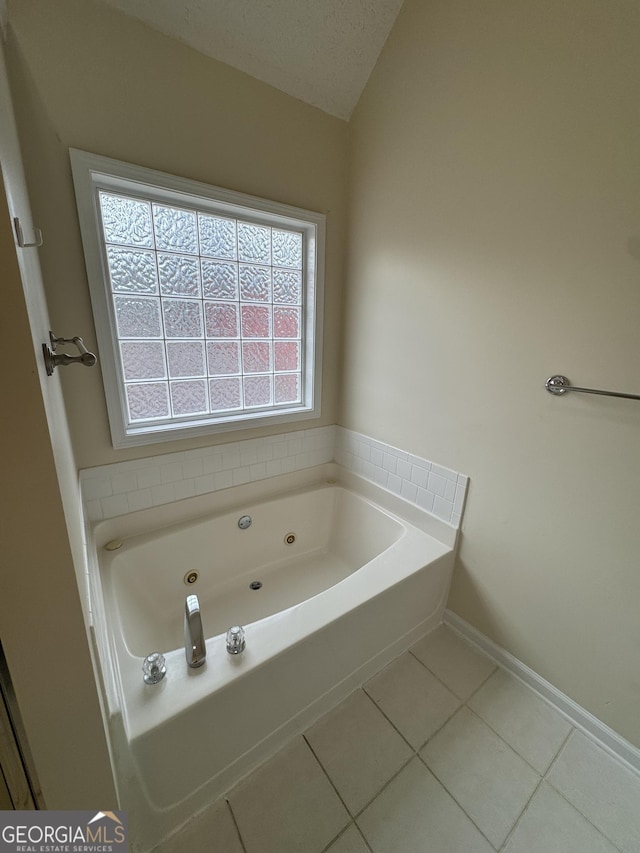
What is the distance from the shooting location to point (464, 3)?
3.84 feet

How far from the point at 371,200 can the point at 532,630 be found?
6.73 feet

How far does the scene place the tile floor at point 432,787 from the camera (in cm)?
95

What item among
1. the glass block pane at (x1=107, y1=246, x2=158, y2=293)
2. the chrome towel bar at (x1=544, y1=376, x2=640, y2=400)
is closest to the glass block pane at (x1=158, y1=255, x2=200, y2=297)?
the glass block pane at (x1=107, y1=246, x2=158, y2=293)

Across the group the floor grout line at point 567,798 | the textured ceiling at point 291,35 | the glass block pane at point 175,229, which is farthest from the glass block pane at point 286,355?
the floor grout line at point 567,798

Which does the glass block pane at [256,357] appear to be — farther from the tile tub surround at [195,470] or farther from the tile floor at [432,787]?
the tile floor at [432,787]

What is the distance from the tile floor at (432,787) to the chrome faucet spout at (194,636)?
48 centimetres

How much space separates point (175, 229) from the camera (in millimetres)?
1436

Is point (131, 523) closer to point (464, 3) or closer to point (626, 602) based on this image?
point (626, 602)

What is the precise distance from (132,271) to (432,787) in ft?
7.07

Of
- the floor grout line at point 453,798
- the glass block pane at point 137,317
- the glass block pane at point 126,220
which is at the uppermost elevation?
the glass block pane at point 126,220

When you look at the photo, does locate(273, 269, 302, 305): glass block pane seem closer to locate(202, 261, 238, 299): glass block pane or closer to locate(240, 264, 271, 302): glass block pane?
locate(240, 264, 271, 302): glass block pane

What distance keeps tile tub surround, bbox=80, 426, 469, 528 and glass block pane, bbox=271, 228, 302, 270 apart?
92 centimetres

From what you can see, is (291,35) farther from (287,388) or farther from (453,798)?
(453,798)

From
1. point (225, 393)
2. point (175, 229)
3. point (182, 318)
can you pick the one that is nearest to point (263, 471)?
point (225, 393)
